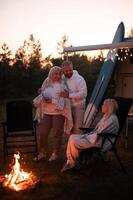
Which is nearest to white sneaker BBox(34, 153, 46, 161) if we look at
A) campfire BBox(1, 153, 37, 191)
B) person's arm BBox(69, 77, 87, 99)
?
person's arm BBox(69, 77, 87, 99)

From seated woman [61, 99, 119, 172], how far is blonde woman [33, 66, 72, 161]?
635mm

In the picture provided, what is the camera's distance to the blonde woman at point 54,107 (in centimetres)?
583

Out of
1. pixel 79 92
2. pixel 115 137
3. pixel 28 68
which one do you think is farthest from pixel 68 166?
pixel 28 68

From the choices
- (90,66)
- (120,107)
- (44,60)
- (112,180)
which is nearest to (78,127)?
(120,107)

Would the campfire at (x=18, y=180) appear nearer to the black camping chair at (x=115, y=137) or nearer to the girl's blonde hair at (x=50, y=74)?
the black camping chair at (x=115, y=137)

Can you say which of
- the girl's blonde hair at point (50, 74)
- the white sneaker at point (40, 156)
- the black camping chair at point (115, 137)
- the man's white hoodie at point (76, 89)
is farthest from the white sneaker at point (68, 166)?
the girl's blonde hair at point (50, 74)

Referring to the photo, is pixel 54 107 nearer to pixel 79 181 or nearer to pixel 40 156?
pixel 40 156

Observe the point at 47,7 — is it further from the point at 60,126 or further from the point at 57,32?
the point at 57,32

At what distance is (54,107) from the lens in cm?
588

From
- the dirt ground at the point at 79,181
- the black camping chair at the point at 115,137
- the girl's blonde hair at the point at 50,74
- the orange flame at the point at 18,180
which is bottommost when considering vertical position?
the dirt ground at the point at 79,181

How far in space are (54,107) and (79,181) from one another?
1.38m

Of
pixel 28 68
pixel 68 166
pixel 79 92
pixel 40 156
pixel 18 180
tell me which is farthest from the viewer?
pixel 28 68

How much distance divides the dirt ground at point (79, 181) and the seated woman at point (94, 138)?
218mm

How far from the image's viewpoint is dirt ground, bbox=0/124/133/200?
4363 millimetres
